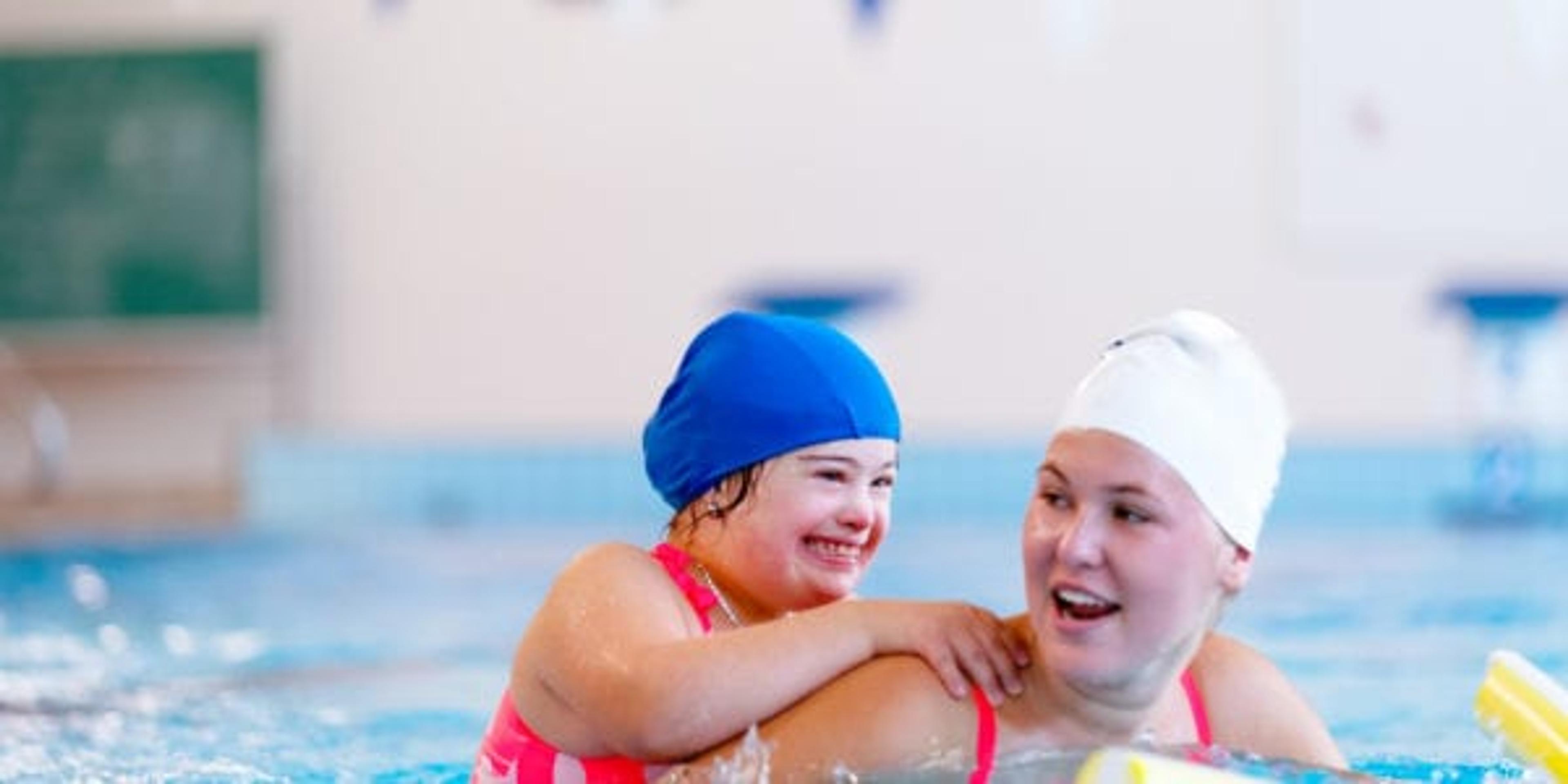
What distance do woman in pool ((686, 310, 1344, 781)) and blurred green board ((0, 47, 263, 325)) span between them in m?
9.61

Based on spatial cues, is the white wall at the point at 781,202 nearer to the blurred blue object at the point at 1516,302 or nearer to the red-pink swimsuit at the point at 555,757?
the blurred blue object at the point at 1516,302

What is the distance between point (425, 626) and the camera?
671 centimetres

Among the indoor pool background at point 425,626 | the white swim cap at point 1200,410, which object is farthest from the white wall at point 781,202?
the white swim cap at point 1200,410

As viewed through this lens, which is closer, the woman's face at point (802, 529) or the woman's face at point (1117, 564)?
the woman's face at point (1117, 564)

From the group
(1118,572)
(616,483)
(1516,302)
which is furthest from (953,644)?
(1516,302)

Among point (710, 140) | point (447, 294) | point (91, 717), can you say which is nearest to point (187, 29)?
point (447, 294)

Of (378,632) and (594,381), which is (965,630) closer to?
(378,632)

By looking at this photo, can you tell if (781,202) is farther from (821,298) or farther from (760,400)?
(760,400)

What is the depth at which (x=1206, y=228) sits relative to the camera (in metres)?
11.3

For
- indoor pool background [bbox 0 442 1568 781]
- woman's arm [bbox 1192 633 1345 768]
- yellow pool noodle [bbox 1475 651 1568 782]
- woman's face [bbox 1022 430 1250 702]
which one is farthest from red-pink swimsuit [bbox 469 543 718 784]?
indoor pool background [bbox 0 442 1568 781]

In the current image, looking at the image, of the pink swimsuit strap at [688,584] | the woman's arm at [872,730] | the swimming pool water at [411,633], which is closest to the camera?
the woman's arm at [872,730]

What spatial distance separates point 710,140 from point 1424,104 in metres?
3.57

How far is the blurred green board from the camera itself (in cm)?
1163

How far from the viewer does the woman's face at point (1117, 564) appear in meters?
2.36
